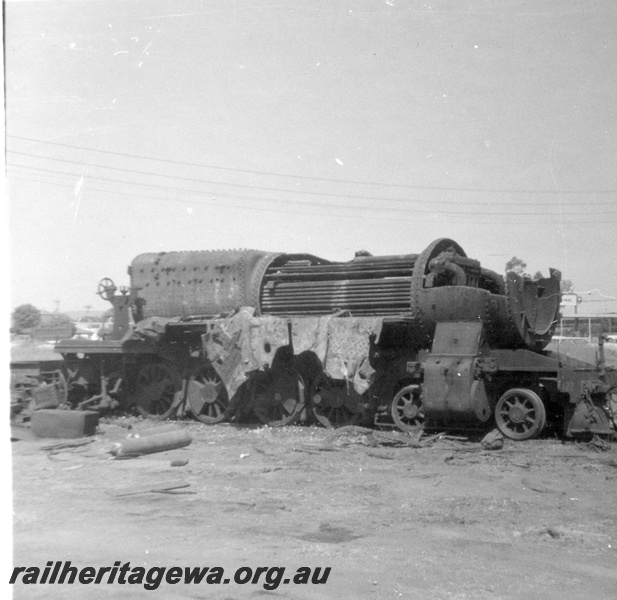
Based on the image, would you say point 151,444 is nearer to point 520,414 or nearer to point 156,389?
point 156,389

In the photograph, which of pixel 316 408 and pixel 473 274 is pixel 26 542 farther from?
pixel 473 274

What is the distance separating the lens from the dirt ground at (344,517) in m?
5.24

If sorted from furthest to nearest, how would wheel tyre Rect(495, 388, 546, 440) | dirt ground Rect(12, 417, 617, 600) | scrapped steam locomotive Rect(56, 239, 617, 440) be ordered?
scrapped steam locomotive Rect(56, 239, 617, 440) → wheel tyre Rect(495, 388, 546, 440) → dirt ground Rect(12, 417, 617, 600)

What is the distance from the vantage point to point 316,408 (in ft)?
43.2

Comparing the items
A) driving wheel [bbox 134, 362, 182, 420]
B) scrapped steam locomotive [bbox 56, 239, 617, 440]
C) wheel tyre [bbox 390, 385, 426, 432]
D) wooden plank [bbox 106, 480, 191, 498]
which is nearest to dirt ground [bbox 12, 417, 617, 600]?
wooden plank [bbox 106, 480, 191, 498]

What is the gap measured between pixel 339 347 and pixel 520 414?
114 inches

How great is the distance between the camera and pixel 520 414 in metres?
11.0

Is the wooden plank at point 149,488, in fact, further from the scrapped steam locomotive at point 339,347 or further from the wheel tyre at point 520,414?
the wheel tyre at point 520,414

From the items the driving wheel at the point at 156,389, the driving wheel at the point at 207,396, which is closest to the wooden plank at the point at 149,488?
the driving wheel at the point at 207,396

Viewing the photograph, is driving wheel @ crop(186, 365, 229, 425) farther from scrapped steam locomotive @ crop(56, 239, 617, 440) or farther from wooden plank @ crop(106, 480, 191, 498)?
wooden plank @ crop(106, 480, 191, 498)

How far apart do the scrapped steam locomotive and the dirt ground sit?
0.96m

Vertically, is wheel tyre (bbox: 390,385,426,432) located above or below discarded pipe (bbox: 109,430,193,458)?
above

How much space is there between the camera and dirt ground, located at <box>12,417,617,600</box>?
17.2ft

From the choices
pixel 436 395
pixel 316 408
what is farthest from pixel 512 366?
pixel 316 408
